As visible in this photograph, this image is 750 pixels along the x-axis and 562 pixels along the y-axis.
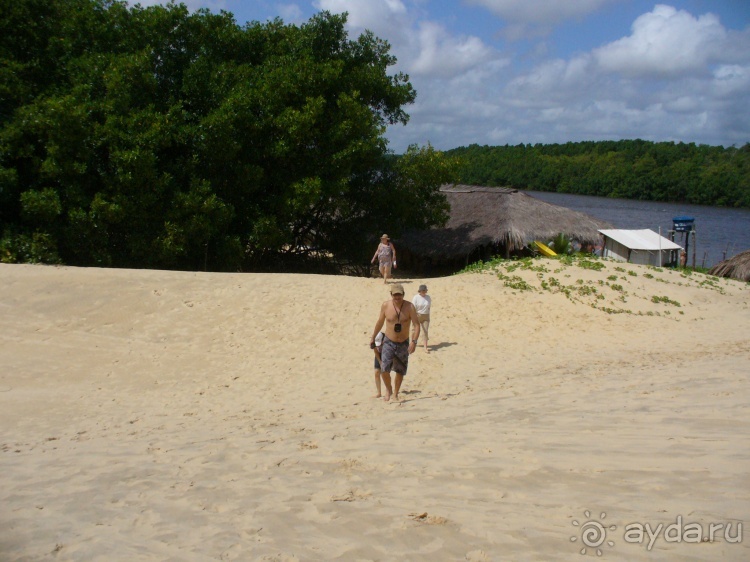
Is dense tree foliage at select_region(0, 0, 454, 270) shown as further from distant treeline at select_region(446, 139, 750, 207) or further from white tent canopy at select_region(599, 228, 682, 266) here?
distant treeline at select_region(446, 139, 750, 207)

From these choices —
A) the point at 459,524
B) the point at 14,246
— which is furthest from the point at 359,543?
the point at 14,246

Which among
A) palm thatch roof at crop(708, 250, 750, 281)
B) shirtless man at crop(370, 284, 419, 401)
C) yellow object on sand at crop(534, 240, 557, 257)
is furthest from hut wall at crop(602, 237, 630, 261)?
shirtless man at crop(370, 284, 419, 401)

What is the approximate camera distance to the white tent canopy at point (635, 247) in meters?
24.0

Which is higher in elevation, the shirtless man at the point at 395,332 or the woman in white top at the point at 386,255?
the woman in white top at the point at 386,255

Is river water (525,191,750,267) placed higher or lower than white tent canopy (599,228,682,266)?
higher

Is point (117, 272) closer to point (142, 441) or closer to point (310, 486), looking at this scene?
point (142, 441)

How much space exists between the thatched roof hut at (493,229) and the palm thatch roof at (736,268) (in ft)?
14.4

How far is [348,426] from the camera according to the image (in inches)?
260

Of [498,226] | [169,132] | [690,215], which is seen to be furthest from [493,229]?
[690,215]

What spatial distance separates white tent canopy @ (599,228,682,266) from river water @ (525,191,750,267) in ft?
41.4

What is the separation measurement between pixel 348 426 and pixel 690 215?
5684 cm

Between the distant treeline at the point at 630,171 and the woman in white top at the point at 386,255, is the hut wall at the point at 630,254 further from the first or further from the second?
the distant treeline at the point at 630,171

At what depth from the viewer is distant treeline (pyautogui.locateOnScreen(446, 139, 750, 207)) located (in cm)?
6344

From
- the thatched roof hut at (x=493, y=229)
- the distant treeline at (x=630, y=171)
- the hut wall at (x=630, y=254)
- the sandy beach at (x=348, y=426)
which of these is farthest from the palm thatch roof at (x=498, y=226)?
the distant treeline at (x=630, y=171)
